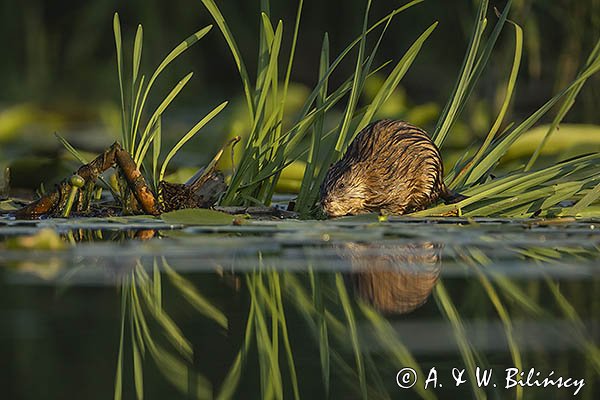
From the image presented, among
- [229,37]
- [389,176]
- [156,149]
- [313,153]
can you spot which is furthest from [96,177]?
[389,176]

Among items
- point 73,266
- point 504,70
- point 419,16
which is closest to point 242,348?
point 73,266

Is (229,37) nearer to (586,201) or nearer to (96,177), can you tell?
(96,177)

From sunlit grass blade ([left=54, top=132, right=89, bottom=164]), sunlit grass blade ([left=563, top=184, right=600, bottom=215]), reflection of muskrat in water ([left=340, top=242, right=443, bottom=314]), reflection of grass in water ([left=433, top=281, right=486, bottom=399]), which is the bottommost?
reflection of grass in water ([left=433, top=281, right=486, bottom=399])

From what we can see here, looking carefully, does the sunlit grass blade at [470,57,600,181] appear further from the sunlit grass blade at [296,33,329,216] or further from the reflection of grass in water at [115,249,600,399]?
the reflection of grass in water at [115,249,600,399]

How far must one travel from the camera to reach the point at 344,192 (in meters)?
3.75

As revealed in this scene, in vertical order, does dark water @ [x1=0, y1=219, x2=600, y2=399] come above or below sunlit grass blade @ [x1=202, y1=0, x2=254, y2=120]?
below

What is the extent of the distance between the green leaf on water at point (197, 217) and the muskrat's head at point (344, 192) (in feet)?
1.42

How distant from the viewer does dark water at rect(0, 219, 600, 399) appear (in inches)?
59.8

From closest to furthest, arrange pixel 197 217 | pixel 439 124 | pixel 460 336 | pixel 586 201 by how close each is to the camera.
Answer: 1. pixel 460 336
2. pixel 197 217
3. pixel 586 201
4. pixel 439 124

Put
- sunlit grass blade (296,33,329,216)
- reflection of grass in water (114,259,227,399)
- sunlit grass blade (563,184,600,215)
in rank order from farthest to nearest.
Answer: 1. sunlit grass blade (296,33,329,216)
2. sunlit grass blade (563,184,600,215)
3. reflection of grass in water (114,259,227,399)

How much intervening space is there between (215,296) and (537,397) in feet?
2.59
